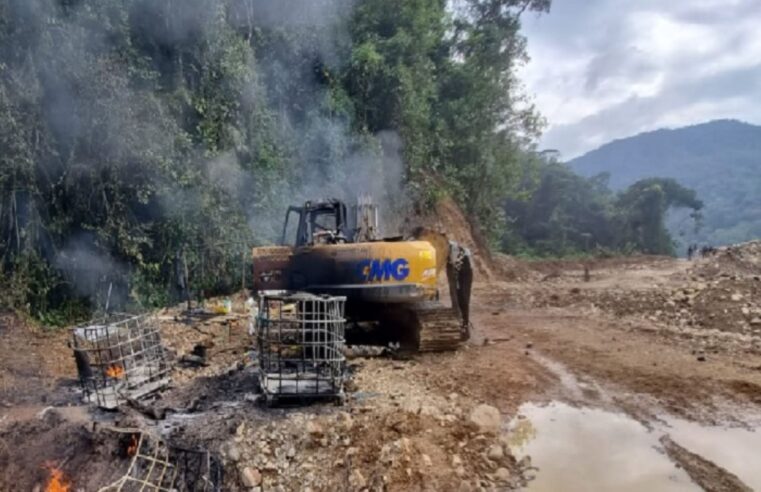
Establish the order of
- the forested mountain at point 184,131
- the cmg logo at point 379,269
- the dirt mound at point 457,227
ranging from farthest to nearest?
the dirt mound at point 457,227 → the forested mountain at point 184,131 → the cmg logo at point 379,269

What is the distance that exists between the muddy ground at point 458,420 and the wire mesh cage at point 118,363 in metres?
0.22

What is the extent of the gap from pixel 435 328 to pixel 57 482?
176 inches

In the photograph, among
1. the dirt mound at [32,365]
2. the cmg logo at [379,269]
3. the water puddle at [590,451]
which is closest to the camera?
the water puddle at [590,451]

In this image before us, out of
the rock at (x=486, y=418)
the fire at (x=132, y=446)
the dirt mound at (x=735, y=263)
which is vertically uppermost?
A: the dirt mound at (x=735, y=263)

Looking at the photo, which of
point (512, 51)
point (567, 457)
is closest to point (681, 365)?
point (567, 457)

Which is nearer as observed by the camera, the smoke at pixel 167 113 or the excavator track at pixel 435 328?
the excavator track at pixel 435 328

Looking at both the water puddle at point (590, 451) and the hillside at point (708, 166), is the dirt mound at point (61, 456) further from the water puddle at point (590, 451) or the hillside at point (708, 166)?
the hillside at point (708, 166)

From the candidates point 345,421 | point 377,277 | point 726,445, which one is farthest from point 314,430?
point 726,445

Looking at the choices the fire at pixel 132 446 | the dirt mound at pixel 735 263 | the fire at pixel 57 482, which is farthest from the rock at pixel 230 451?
the dirt mound at pixel 735 263

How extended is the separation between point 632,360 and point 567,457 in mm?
2877

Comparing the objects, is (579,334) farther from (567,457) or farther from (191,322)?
(191,322)

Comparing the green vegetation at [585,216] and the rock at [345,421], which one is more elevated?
the green vegetation at [585,216]

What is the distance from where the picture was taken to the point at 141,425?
203 inches

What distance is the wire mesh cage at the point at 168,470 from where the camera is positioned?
4.54m
